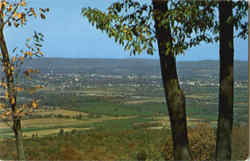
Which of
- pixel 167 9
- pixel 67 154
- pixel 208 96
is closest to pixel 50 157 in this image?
pixel 67 154

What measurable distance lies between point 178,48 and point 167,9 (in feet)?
3.17

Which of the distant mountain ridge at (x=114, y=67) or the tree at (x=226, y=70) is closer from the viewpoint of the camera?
the tree at (x=226, y=70)

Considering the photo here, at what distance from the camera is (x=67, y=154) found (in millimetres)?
12266

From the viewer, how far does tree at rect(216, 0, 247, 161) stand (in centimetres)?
898

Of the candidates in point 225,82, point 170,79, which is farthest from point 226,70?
point 170,79

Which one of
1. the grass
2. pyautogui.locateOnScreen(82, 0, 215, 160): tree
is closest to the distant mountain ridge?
the grass

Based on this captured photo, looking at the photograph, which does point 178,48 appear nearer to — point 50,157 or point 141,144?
point 50,157

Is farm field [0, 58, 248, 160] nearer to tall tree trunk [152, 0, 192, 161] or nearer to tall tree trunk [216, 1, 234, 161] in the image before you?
tall tree trunk [216, 1, 234, 161]

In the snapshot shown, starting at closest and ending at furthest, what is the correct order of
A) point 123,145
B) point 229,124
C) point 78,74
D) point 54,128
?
1. point 229,124
2. point 123,145
3. point 54,128
4. point 78,74

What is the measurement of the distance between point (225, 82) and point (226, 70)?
0.94ft

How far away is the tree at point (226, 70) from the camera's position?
898 cm

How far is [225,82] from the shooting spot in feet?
29.4

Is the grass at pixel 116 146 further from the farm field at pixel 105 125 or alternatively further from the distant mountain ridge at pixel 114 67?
the distant mountain ridge at pixel 114 67

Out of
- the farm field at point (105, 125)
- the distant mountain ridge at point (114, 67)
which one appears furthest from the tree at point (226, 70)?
the distant mountain ridge at point (114, 67)
